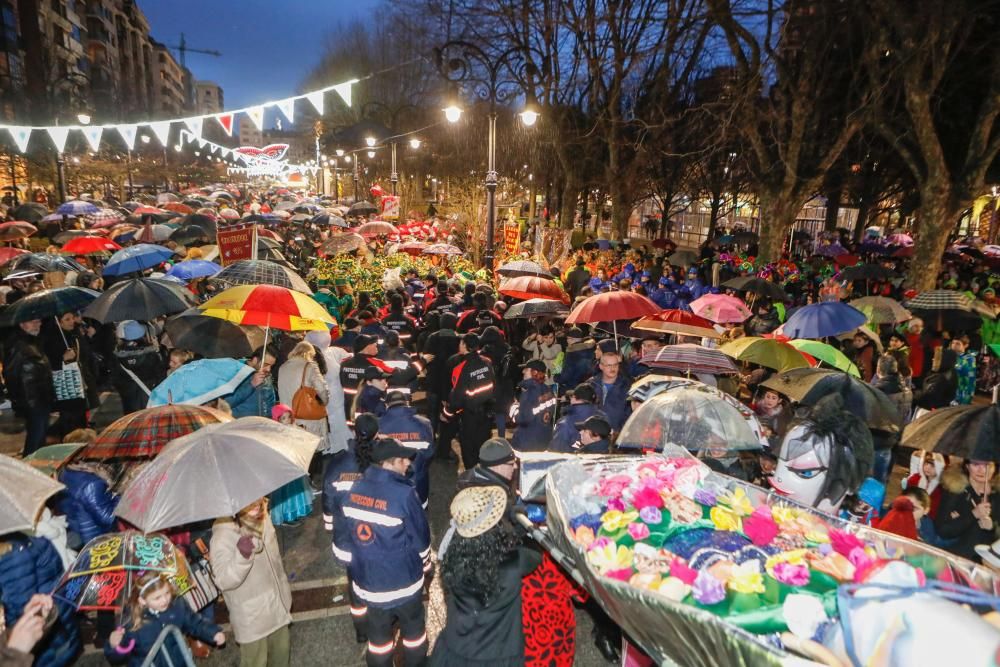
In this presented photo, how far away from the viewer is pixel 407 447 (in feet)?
11.9

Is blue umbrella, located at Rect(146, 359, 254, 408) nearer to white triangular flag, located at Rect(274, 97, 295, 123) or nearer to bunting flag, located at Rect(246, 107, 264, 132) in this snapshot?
white triangular flag, located at Rect(274, 97, 295, 123)

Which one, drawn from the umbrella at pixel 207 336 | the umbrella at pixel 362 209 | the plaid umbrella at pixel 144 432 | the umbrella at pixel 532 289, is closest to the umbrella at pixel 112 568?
the plaid umbrella at pixel 144 432

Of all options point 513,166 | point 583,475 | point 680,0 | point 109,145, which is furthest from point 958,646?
point 109,145

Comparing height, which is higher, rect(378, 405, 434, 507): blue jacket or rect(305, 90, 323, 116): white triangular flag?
rect(305, 90, 323, 116): white triangular flag

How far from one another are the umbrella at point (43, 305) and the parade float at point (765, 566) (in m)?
5.58

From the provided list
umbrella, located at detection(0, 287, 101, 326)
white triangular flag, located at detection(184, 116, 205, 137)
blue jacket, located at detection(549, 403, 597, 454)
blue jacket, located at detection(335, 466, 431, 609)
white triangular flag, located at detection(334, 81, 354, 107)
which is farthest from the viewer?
white triangular flag, located at detection(184, 116, 205, 137)

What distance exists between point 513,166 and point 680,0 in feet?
47.5

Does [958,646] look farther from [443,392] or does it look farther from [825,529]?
[443,392]

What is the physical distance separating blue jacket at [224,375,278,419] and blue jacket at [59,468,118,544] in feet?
6.27

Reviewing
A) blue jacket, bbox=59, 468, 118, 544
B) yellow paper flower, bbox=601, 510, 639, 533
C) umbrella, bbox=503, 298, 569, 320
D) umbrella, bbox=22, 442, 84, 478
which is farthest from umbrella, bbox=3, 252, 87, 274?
yellow paper flower, bbox=601, 510, 639, 533

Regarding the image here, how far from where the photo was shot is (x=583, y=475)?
3596 mm

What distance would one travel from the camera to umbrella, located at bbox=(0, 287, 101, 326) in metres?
5.99

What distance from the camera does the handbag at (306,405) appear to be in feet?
18.6

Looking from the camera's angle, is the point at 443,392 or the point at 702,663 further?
the point at 443,392
